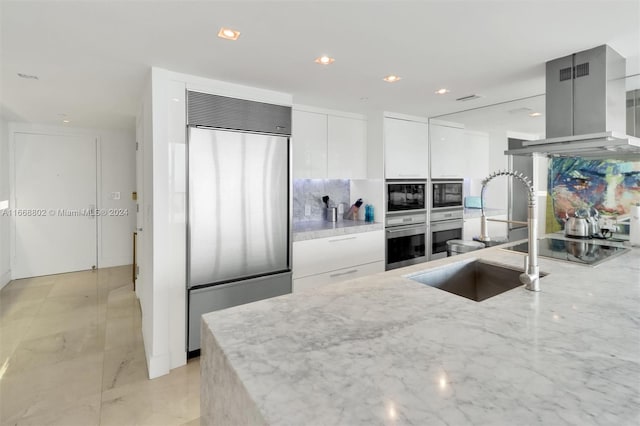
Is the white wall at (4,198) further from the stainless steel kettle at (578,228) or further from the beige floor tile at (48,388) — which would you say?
the stainless steel kettle at (578,228)

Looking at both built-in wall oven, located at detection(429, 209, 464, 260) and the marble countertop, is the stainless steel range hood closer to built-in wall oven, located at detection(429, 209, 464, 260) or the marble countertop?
the marble countertop

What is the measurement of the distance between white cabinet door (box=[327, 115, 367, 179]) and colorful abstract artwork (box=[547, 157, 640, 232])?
1972 millimetres

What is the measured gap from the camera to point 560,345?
96cm

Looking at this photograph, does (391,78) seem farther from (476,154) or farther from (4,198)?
(4,198)

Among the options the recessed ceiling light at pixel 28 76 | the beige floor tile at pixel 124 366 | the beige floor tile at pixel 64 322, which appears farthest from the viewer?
the beige floor tile at pixel 64 322

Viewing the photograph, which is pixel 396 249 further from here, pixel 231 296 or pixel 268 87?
pixel 268 87

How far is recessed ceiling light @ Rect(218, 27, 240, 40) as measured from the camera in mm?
1823

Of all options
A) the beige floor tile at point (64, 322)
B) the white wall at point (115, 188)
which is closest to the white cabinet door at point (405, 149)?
the beige floor tile at point (64, 322)

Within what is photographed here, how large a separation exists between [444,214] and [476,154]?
2.87 ft

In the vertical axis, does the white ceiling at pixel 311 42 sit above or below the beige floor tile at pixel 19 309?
above

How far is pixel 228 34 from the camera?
1.87 m

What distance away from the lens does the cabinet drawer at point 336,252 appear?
10.5 feet

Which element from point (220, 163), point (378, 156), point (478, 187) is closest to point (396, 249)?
point (378, 156)

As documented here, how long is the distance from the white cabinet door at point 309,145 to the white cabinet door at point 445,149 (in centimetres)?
156
